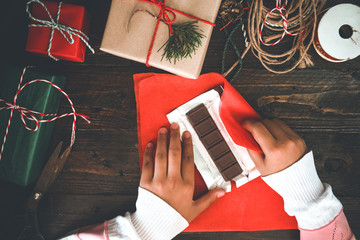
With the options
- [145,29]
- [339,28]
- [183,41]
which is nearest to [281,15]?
[339,28]

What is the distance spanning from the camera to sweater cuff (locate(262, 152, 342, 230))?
800mm

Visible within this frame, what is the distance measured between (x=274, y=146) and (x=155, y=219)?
0.48 metres

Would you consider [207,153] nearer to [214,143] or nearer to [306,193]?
[214,143]

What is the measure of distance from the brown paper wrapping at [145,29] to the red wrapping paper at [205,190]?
0.13 metres

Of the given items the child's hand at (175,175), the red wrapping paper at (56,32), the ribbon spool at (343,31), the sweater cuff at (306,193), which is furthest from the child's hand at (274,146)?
the red wrapping paper at (56,32)

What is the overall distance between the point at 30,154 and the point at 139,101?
1.36ft

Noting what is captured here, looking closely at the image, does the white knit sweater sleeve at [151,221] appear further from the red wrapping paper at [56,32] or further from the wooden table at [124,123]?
the red wrapping paper at [56,32]

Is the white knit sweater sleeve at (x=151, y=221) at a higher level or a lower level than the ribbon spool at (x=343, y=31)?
lower

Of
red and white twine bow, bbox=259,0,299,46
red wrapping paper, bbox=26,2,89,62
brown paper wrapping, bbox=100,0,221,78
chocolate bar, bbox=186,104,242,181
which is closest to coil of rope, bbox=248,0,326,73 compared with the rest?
red and white twine bow, bbox=259,0,299,46

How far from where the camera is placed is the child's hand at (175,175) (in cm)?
83

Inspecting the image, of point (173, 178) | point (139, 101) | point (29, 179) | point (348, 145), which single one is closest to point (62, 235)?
point (29, 179)

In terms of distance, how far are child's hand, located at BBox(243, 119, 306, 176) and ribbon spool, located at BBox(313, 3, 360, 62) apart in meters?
0.30

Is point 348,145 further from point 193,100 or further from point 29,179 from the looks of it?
point 29,179

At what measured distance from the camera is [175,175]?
2.78 feet
